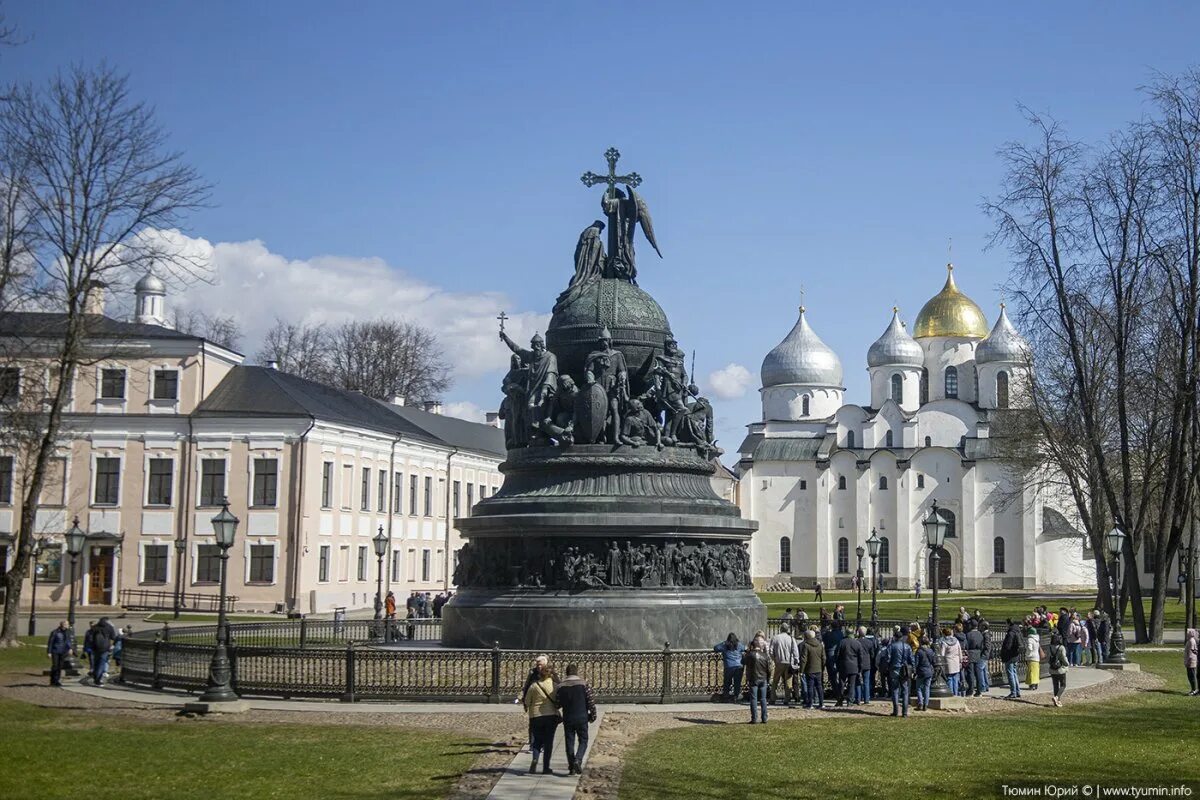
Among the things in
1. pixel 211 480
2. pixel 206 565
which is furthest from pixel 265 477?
pixel 206 565

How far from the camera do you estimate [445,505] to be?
211 feet

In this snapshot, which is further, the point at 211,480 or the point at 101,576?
the point at 211,480

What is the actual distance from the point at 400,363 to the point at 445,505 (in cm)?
1575

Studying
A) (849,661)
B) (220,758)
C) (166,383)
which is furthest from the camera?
(166,383)

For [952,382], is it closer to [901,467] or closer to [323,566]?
[901,467]

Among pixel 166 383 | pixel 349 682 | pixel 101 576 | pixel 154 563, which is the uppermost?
pixel 166 383

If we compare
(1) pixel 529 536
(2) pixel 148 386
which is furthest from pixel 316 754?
(2) pixel 148 386

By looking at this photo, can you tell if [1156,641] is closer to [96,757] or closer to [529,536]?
[529,536]

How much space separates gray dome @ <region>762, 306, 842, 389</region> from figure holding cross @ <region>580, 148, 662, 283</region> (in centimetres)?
7756

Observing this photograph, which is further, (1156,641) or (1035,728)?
(1156,641)

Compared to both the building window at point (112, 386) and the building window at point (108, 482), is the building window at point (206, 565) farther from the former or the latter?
the building window at point (112, 386)

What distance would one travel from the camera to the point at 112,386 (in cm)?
5288

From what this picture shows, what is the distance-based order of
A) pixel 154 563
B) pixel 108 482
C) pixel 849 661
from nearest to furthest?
pixel 849 661
pixel 154 563
pixel 108 482

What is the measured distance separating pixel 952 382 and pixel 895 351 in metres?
5.55
